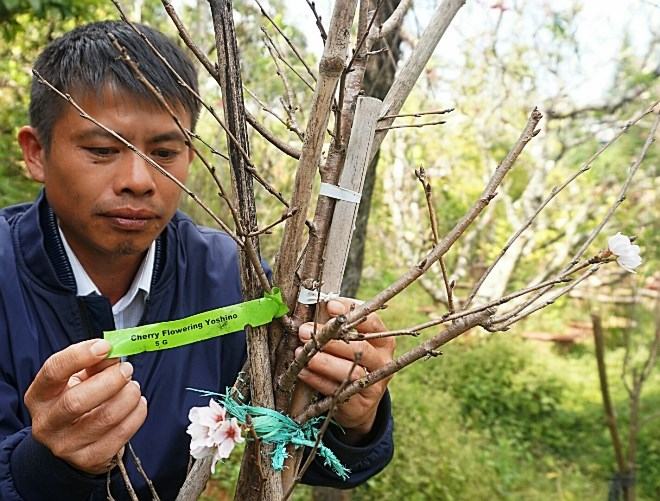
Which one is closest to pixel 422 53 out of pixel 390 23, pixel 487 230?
pixel 390 23

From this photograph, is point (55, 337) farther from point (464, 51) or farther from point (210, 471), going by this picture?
point (464, 51)

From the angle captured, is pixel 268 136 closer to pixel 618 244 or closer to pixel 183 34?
pixel 183 34

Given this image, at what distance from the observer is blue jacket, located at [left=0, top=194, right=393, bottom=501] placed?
108cm

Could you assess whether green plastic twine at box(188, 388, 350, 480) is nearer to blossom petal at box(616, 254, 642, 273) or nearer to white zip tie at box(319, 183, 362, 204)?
white zip tie at box(319, 183, 362, 204)

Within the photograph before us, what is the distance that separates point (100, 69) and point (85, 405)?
2.03ft

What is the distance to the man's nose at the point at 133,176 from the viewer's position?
3.43ft

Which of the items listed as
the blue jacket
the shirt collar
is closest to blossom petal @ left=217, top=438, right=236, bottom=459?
the blue jacket

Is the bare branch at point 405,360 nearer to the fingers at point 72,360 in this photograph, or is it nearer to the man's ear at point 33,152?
the fingers at point 72,360

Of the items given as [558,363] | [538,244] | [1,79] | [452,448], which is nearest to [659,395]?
[558,363]

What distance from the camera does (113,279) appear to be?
4.29 feet

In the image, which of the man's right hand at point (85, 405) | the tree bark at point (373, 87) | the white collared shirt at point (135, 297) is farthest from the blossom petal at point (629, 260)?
the tree bark at point (373, 87)

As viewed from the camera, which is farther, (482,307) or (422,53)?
(422,53)

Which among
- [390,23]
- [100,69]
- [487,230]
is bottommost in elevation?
[487,230]

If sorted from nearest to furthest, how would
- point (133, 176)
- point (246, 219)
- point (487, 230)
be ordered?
point (246, 219), point (133, 176), point (487, 230)
